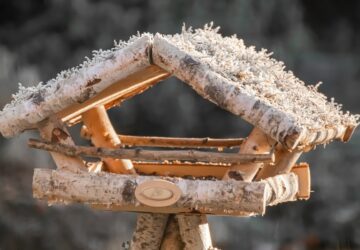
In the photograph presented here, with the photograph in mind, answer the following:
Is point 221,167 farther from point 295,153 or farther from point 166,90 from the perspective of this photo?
point 166,90

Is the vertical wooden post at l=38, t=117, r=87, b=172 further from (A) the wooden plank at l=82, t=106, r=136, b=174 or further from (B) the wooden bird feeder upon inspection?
(A) the wooden plank at l=82, t=106, r=136, b=174

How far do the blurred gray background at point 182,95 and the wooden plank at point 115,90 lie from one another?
2735 millimetres

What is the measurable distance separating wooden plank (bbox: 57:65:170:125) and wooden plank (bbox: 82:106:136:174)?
43mm

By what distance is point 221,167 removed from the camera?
3605mm

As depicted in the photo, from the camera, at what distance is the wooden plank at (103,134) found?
11.3 feet

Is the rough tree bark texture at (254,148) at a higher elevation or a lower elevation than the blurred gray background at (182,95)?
lower

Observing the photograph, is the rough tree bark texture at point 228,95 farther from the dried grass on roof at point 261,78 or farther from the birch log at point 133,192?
the birch log at point 133,192

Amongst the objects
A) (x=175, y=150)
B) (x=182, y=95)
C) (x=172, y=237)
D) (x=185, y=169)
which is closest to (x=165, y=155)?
(x=175, y=150)

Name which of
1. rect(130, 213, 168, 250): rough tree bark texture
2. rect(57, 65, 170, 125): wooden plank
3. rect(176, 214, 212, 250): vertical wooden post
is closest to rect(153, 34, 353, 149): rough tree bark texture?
rect(57, 65, 170, 125): wooden plank

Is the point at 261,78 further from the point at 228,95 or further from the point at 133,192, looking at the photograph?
the point at 133,192

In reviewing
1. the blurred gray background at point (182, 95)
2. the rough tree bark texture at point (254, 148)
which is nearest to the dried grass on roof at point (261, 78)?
the rough tree bark texture at point (254, 148)

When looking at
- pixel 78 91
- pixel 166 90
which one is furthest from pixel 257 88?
pixel 166 90

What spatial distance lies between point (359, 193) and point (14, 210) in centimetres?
221

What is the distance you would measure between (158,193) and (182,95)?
11.0ft
